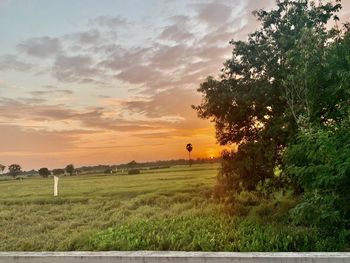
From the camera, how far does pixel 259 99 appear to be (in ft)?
37.9

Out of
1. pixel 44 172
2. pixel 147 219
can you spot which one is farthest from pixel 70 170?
pixel 147 219

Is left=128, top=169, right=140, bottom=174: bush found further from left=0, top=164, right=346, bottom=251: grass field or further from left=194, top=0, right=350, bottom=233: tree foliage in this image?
left=194, top=0, right=350, bottom=233: tree foliage

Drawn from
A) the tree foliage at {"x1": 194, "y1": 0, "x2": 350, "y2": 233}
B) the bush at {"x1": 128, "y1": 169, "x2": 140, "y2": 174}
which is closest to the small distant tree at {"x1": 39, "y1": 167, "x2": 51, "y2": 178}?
the bush at {"x1": 128, "y1": 169, "x2": 140, "y2": 174}

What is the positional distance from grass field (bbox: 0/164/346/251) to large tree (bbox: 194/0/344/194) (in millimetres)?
1258

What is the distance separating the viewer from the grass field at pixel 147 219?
27.2 feet

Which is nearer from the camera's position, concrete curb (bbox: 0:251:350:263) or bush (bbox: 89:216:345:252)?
concrete curb (bbox: 0:251:350:263)

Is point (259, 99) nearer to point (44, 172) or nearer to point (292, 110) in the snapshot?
point (292, 110)

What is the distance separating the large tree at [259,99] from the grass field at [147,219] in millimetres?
1258

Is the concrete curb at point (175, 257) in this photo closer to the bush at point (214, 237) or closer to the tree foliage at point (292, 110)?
the tree foliage at point (292, 110)

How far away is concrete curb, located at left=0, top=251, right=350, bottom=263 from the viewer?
3482mm

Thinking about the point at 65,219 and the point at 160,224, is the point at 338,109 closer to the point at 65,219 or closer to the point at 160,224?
the point at 160,224

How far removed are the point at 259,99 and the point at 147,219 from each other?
4527 millimetres

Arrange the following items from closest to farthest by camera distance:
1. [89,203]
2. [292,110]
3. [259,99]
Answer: [292,110] < [259,99] < [89,203]

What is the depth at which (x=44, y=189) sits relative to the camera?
20562 mm
